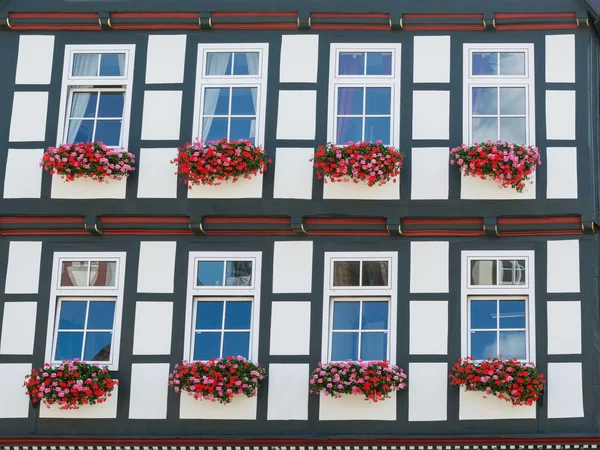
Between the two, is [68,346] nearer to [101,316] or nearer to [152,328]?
[101,316]

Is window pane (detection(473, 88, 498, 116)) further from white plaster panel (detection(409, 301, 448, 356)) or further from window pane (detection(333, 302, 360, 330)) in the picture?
window pane (detection(333, 302, 360, 330))

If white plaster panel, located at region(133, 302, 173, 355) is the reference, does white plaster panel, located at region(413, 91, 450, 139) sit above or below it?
above

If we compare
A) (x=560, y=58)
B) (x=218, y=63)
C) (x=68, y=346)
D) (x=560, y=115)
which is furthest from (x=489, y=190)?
(x=68, y=346)

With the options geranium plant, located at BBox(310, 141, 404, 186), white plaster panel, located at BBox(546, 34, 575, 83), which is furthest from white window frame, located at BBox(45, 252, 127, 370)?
white plaster panel, located at BBox(546, 34, 575, 83)

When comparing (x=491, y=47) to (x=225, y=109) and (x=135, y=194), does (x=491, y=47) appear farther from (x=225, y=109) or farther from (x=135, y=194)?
(x=135, y=194)

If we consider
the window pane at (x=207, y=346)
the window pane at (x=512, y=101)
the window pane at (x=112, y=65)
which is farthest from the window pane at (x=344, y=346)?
the window pane at (x=112, y=65)

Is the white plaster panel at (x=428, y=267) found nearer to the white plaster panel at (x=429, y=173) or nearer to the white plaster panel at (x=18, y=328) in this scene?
the white plaster panel at (x=429, y=173)

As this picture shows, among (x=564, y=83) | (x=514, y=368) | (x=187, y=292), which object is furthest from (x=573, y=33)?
(x=187, y=292)

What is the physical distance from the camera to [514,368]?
57.6 ft

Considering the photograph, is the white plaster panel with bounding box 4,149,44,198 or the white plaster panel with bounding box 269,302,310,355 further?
the white plaster panel with bounding box 4,149,44,198

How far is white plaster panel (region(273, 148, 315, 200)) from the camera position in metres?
18.7

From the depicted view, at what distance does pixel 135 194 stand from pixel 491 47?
15.4 ft

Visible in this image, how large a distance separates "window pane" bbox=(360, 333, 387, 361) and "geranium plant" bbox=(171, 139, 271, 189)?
237 cm

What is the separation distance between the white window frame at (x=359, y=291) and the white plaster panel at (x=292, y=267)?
0.72 ft
